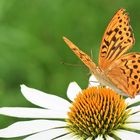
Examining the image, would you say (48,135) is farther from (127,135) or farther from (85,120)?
(127,135)

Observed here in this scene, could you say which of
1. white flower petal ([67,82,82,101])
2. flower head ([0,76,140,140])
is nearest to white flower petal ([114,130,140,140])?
flower head ([0,76,140,140])

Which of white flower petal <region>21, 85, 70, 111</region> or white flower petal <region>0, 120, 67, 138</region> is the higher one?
white flower petal <region>21, 85, 70, 111</region>

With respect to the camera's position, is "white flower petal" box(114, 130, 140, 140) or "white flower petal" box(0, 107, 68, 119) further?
"white flower petal" box(0, 107, 68, 119)

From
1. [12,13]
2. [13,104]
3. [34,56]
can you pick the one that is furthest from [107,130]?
[12,13]

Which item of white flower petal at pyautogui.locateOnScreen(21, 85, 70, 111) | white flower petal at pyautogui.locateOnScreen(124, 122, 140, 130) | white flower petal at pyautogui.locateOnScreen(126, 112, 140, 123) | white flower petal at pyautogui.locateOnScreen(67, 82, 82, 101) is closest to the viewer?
white flower petal at pyautogui.locateOnScreen(124, 122, 140, 130)

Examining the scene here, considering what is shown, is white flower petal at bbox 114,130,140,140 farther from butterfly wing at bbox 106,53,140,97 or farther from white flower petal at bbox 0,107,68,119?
white flower petal at bbox 0,107,68,119

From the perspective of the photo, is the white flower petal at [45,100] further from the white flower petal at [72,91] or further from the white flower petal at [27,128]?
the white flower petal at [27,128]

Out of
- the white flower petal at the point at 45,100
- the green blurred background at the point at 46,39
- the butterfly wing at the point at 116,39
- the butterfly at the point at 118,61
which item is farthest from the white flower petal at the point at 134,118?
the green blurred background at the point at 46,39

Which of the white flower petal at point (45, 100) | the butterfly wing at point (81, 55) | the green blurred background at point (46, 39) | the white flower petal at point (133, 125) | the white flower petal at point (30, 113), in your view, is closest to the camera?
the butterfly wing at point (81, 55)

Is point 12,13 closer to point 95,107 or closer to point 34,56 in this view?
point 34,56
